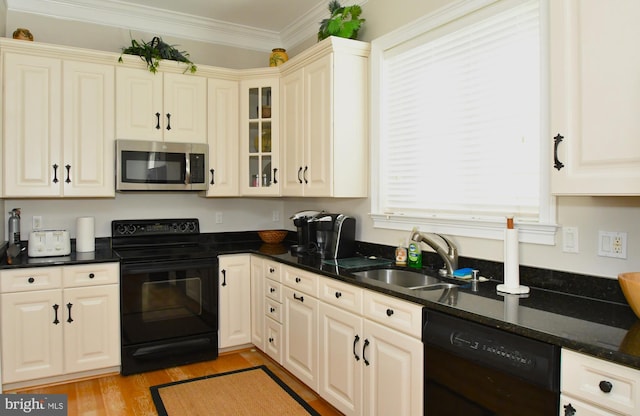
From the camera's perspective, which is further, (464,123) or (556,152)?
(464,123)

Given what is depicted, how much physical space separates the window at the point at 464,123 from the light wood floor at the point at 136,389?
49.8 inches

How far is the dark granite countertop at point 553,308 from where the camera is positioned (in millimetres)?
1351

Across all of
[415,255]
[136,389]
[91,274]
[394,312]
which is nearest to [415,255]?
[415,255]

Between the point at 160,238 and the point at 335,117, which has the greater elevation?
the point at 335,117

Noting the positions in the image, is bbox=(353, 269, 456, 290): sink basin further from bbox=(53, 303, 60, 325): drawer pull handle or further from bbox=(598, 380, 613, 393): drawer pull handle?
bbox=(53, 303, 60, 325): drawer pull handle

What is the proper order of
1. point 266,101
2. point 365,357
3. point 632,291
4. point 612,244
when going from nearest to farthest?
1. point 632,291
2. point 612,244
3. point 365,357
4. point 266,101

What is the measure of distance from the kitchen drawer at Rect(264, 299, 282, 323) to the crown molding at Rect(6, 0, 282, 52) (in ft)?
8.11

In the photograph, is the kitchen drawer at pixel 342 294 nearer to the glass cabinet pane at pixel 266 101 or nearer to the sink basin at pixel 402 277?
the sink basin at pixel 402 277

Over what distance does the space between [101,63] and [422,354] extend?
10.1 feet

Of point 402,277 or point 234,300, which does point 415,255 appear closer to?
point 402,277

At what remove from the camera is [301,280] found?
9.51ft

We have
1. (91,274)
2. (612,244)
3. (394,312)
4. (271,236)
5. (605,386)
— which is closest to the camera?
(605,386)

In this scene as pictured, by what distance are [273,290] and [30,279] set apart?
5.28ft

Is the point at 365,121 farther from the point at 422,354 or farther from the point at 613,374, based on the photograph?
the point at 613,374
